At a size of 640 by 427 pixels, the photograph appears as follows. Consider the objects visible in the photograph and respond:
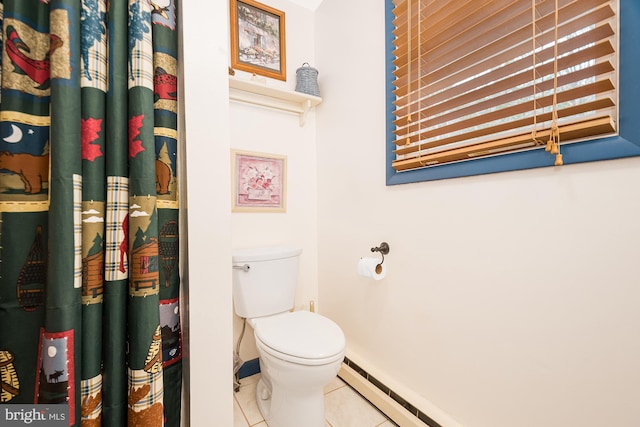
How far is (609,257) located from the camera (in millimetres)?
768

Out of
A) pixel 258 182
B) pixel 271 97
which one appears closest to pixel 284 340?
pixel 258 182

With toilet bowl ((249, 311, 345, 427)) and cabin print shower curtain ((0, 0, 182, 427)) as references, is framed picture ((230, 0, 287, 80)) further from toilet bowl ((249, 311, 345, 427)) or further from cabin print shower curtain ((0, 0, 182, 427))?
toilet bowl ((249, 311, 345, 427))

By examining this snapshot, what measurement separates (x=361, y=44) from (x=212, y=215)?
1.39 m

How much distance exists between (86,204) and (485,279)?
4.13ft

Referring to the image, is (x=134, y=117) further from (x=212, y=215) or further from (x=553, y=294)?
(x=553, y=294)

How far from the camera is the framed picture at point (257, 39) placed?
171 cm

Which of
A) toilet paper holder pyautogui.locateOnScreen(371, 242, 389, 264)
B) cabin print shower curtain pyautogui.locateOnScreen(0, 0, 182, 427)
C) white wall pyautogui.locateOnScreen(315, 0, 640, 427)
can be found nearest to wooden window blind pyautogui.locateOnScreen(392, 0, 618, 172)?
white wall pyautogui.locateOnScreen(315, 0, 640, 427)

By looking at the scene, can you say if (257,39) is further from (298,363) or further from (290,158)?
(298,363)

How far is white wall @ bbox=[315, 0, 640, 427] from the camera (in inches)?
30.3

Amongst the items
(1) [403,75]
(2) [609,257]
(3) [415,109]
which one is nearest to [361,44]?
(1) [403,75]

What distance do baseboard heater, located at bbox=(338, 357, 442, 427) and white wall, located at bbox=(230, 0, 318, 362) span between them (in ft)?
1.71

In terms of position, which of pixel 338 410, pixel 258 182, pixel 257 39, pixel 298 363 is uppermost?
pixel 257 39

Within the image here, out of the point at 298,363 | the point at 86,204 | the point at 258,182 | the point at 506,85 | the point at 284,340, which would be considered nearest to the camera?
the point at 86,204

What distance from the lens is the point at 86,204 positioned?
62 centimetres
